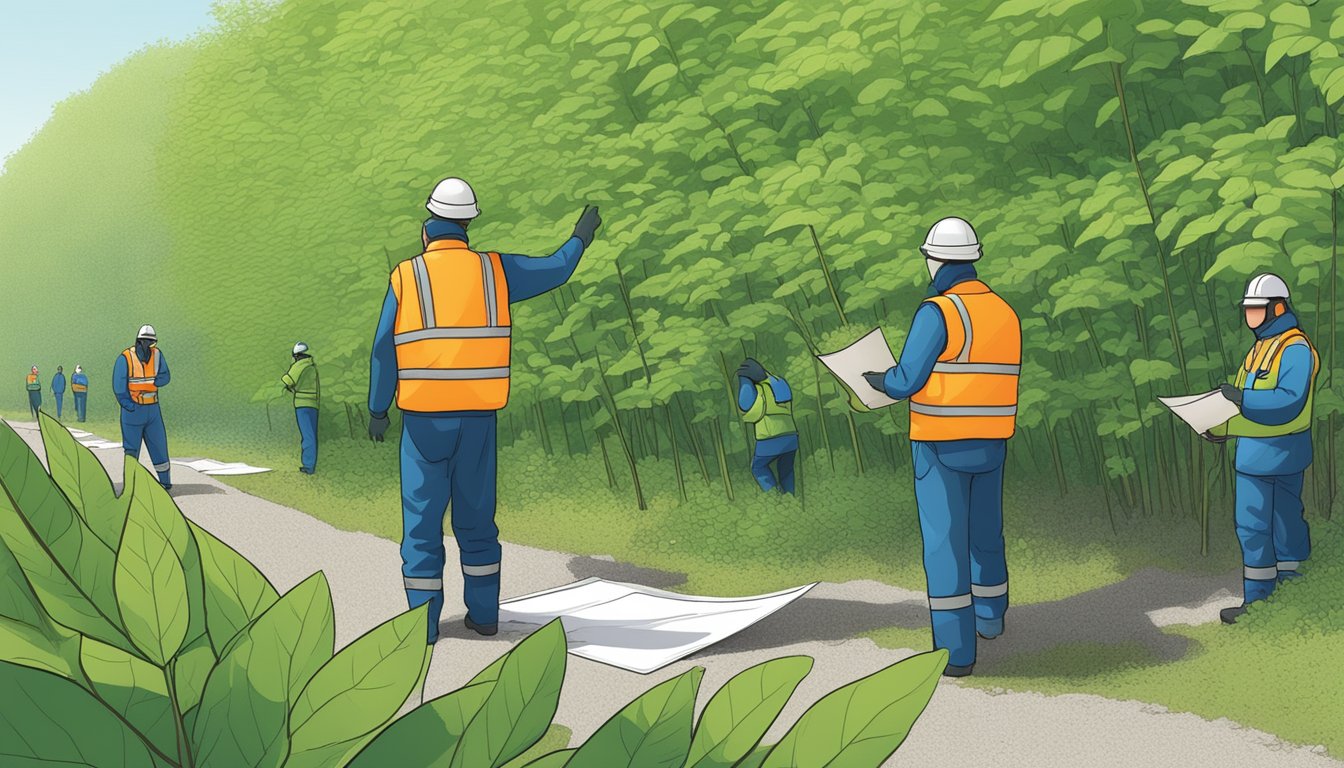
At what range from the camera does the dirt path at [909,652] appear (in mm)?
4059

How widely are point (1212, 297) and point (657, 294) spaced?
347 centimetres

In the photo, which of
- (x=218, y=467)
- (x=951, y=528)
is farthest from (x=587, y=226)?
(x=218, y=467)

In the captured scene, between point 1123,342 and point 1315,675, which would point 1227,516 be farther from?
point 1315,675

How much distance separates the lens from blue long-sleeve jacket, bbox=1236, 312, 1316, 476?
5430mm

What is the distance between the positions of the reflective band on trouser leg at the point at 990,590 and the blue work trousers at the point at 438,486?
236cm

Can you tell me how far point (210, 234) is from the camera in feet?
69.5

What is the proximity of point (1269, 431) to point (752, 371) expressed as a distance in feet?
13.7

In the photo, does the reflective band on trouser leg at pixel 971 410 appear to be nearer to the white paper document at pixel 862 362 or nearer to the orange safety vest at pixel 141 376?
the white paper document at pixel 862 362

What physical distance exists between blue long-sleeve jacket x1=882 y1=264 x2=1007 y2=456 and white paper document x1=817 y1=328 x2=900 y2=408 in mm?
174

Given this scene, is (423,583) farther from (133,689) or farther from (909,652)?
(133,689)

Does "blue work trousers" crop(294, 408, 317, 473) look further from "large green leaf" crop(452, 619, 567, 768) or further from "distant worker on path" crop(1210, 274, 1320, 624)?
"large green leaf" crop(452, 619, 567, 768)

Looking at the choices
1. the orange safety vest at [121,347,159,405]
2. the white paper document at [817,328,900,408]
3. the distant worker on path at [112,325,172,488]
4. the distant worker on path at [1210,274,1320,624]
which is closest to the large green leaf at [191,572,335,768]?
the white paper document at [817,328,900,408]

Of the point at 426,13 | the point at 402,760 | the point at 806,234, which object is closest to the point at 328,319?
the point at 426,13

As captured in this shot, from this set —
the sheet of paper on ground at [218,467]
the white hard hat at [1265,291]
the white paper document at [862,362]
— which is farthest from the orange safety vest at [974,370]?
the sheet of paper on ground at [218,467]
